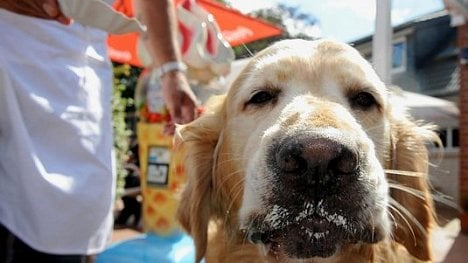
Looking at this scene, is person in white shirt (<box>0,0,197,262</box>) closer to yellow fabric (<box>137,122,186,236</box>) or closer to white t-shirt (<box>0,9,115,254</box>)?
white t-shirt (<box>0,9,115,254</box>)

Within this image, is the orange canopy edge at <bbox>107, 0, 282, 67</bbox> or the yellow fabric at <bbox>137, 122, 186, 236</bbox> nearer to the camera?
the yellow fabric at <bbox>137, 122, 186, 236</bbox>

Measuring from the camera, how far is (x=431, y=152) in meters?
2.92

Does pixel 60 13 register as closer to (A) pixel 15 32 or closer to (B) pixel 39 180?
(A) pixel 15 32

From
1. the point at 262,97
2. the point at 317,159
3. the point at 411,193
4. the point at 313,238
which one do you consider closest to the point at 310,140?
the point at 317,159

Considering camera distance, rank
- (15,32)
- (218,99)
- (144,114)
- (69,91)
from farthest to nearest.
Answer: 1. (144,114)
2. (218,99)
3. (69,91)
4. (15,32)

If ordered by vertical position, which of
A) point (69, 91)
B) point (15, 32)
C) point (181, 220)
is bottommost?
point (181, 220)

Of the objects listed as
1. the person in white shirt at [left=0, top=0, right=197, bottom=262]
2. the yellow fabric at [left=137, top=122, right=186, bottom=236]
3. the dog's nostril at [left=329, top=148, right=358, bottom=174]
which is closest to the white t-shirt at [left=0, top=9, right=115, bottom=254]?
the person in white shirt at [left=0, top=0, right=197, bottom=262]

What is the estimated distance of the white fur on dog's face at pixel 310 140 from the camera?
65.9 inches

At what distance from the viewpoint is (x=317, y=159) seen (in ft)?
5.19

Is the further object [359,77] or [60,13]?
[359,77]

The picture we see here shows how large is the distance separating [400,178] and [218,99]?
0.93 metres

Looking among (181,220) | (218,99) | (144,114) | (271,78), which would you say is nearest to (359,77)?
(271,78)

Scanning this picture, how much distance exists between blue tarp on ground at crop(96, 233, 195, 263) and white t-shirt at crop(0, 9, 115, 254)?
1.26 meters

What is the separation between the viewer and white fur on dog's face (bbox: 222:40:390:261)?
65.9 inches
